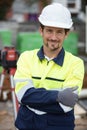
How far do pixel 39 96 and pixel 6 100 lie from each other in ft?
15.8

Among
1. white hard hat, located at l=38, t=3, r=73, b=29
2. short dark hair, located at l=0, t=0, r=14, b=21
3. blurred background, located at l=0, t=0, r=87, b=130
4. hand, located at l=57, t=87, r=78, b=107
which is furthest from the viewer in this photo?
short dark hair, located at l=0, t=0, r=14, b=21

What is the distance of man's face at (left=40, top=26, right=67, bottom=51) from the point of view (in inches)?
131

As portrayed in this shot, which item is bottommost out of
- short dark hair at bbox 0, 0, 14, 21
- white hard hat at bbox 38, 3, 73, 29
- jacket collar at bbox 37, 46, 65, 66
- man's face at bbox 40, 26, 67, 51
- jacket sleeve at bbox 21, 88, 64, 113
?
short dark hair at bbox 0, 0, 14, 21

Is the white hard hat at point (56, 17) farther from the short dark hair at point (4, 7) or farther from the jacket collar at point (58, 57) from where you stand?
the short dark hair at point (4, 7)

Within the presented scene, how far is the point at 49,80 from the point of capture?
3322 mm

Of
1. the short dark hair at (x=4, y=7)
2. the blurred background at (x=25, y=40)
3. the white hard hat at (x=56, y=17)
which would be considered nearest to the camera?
the white hard hat at (x=56, y=17)

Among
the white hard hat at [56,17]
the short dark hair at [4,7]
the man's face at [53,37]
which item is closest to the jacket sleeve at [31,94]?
the man's face at [53,37]

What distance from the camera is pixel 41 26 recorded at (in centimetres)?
342

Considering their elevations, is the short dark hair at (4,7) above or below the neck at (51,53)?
below

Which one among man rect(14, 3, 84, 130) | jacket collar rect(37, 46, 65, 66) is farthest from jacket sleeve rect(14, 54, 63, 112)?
jacket collar rect(37, 46, 65, 66)

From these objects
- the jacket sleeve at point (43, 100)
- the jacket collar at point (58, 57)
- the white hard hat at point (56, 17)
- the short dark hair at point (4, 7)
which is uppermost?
the white hard hat at point (56, 17)

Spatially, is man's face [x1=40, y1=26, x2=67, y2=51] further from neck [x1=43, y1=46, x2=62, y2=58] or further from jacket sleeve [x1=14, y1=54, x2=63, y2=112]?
jacket sleeve [x1=14, y1=54, x2=63, y2=112]

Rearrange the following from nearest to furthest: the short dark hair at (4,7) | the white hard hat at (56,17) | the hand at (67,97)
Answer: the hand at (67,97) → the white hard hat at (56,17) → the short dark hair at (4,7)

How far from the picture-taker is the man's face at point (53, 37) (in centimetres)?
334
